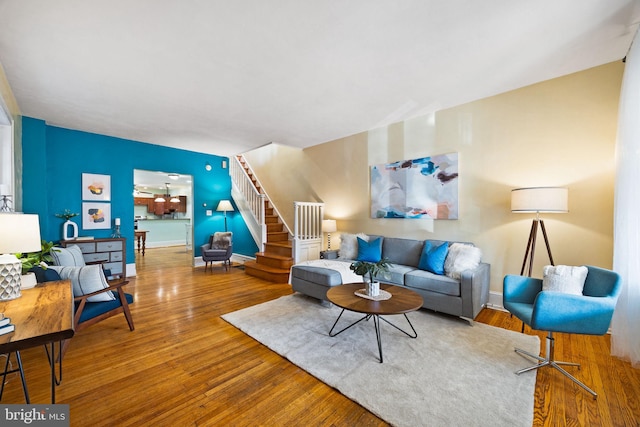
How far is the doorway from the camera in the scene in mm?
9094

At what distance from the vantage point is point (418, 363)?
2158 millimetres

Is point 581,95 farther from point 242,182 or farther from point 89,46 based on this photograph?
point 242,182

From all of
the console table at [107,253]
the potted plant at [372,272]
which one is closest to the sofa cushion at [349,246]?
the potted plant at [372,272]

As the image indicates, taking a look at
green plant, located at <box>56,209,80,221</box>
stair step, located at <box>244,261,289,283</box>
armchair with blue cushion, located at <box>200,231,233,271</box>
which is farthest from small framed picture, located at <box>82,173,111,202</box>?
stair step, located at <box>244,261,289,283</box>

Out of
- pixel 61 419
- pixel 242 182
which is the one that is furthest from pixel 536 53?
pixel 242 182

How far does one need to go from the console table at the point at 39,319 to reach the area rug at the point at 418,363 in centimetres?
154

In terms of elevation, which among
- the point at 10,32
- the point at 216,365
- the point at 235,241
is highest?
the point at 10,32

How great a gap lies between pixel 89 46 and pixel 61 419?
2.86 meters

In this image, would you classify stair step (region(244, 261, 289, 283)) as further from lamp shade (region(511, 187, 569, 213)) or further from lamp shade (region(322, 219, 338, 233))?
lamp shade (region(511, 187, 569, 213))

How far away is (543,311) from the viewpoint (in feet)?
6.39

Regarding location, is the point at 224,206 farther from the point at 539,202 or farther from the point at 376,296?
the point at 539,202

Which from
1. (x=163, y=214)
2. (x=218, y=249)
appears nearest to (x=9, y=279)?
(x=218, y=249)

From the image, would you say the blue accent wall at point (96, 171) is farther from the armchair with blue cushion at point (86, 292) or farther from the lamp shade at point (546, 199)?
the lamp shade at point (546, 199)

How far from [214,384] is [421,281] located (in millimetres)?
2489
